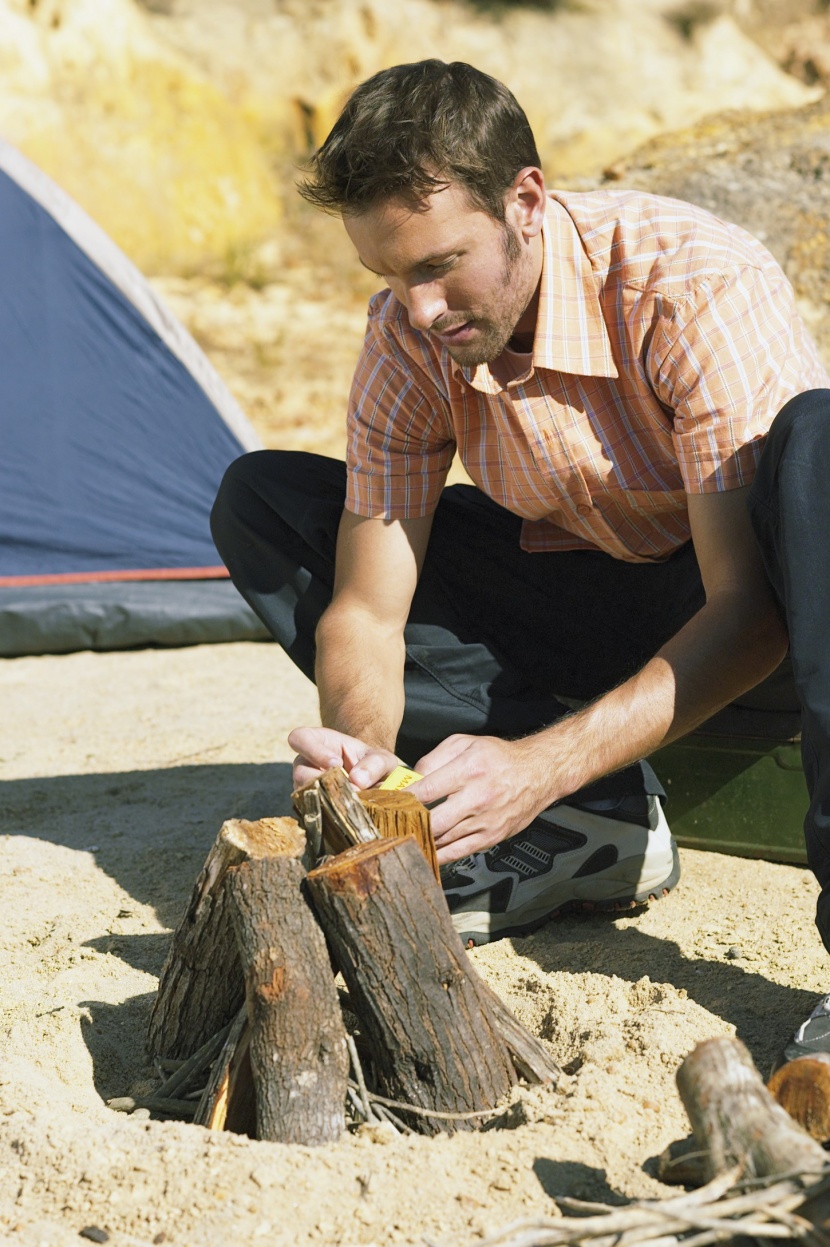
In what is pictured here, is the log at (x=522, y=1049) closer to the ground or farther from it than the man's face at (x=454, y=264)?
closer to the ground

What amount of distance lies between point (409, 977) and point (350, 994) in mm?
129

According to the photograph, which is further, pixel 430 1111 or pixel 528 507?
pixel 528 507

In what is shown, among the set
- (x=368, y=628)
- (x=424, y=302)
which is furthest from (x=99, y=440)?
(x=424, y=302)

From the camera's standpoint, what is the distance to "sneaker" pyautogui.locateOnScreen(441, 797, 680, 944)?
2.42 m

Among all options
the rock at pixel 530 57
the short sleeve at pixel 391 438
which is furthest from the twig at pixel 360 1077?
the rock at pixel 530 57

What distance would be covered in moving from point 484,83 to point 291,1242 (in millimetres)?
1869

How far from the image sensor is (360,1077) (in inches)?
68.9

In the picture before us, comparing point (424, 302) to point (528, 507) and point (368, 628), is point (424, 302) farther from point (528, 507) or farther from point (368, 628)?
point (368, 628)

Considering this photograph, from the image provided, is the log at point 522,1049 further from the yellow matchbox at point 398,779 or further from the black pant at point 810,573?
the black pant at point 810,573

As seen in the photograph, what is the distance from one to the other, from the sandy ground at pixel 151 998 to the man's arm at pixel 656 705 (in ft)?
1.19

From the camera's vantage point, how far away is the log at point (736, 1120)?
1318 millimetres

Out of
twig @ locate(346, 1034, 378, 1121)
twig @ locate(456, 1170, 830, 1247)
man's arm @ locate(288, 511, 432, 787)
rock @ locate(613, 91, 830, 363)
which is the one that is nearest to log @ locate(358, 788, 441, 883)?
twig @ locate(346, 1034, 378, 1121)

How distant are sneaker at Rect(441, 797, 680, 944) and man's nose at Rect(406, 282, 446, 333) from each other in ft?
3.20

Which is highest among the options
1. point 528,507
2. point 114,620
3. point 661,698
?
point 528,507
